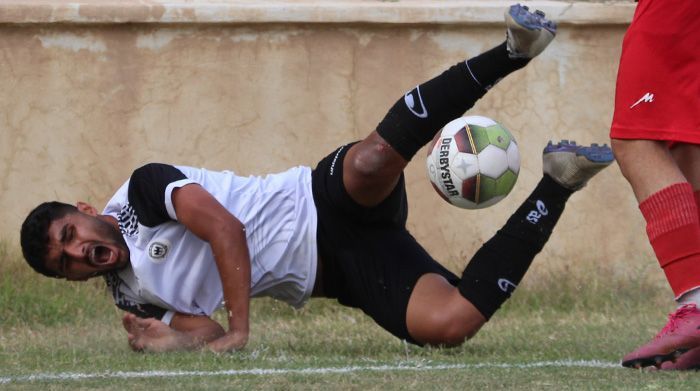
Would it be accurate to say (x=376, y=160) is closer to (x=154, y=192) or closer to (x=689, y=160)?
(x=154, y=192)

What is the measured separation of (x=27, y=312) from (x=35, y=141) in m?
1.04

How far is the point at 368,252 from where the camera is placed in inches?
227

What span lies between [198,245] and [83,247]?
0.47 metres

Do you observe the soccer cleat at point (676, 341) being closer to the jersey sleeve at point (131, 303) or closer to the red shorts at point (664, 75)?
the red shorts at point (664, 75)

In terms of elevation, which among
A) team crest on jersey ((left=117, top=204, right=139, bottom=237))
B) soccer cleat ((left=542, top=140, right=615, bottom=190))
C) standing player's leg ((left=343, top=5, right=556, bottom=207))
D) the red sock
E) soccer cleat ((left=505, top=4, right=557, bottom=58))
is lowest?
the red sock

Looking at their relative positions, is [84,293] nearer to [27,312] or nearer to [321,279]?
[27,312]

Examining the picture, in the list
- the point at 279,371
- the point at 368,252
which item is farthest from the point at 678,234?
the point at 368,252

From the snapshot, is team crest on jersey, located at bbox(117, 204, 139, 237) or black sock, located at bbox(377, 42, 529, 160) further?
team crest on jersey, located at bbox(117, 204, 139, 237)

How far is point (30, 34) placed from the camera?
782 centimetres

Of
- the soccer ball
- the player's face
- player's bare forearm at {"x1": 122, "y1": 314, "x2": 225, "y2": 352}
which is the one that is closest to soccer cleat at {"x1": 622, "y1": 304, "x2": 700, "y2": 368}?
the soccer ball

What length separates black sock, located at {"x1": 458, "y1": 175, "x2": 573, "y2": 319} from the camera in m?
5.53

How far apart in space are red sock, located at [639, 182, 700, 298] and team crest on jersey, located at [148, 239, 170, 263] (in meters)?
2.05

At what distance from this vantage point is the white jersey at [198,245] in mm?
5590

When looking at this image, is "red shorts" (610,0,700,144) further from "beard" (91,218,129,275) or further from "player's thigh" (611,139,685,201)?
"beard" (91,218,129,275)
